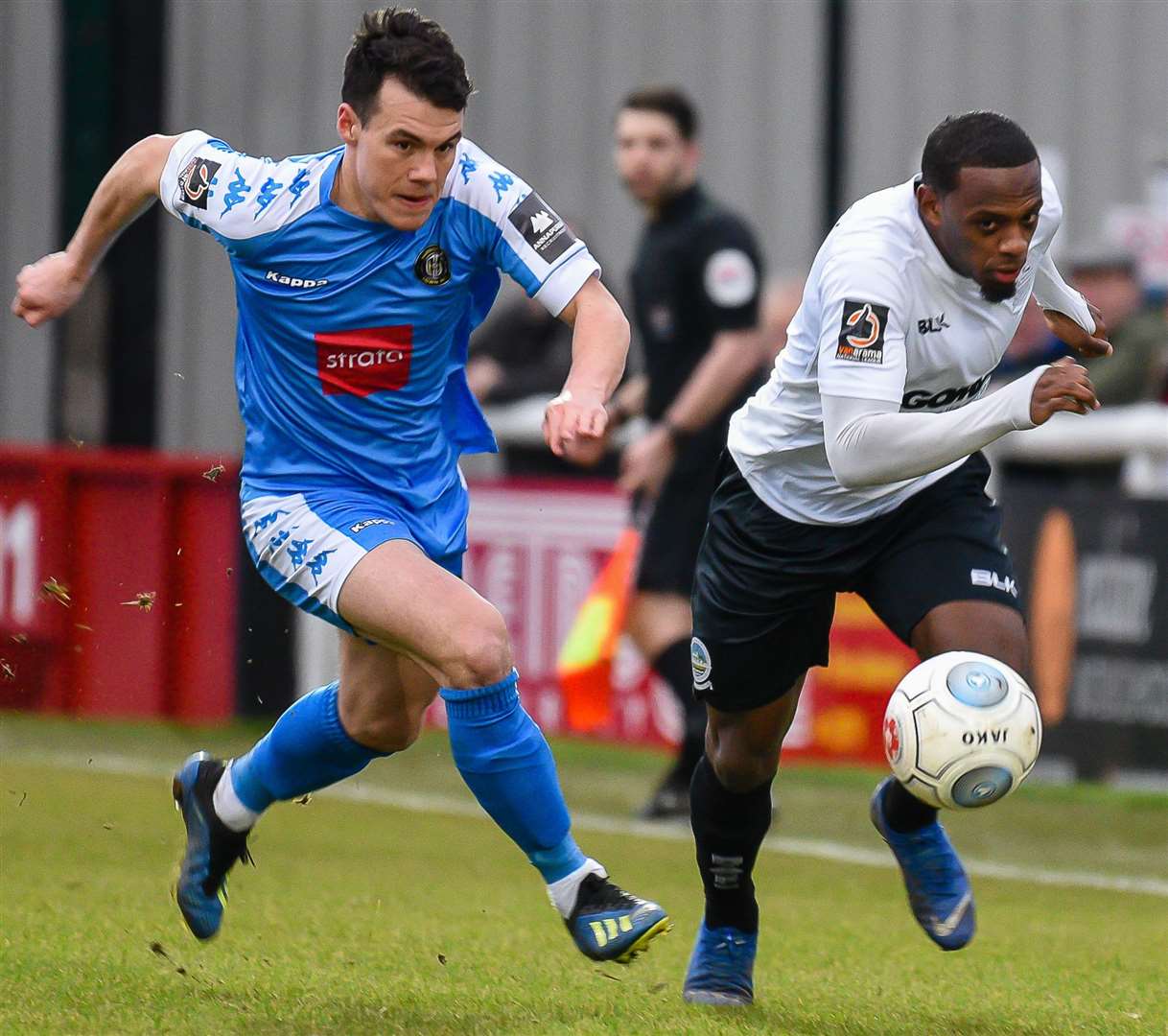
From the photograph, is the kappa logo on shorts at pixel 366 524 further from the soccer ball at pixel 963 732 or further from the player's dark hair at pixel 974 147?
the player's dark hair at pixel 974 147

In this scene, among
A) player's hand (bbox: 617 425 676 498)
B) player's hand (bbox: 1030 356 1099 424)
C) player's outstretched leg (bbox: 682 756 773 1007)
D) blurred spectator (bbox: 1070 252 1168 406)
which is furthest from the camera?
blurred spectator (bbox: 1070 252 1168 406)

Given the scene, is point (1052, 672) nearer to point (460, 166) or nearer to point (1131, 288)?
point (1131, 288)

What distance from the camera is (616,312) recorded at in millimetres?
5387

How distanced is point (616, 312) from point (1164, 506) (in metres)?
4.93

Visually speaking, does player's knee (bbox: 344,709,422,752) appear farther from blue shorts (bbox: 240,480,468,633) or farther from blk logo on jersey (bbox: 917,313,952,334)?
blk logo on jersey (bbox: 917,313,952,334)

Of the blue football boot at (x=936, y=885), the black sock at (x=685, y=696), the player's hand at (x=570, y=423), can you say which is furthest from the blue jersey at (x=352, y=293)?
the black sock at (x=685, y=696)

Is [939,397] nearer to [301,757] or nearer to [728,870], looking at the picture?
[728,870]

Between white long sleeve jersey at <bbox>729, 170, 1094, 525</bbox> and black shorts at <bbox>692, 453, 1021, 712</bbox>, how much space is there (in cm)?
5

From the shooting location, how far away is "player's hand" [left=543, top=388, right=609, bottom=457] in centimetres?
492

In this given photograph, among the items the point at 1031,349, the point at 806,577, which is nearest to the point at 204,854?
the point at 806,577

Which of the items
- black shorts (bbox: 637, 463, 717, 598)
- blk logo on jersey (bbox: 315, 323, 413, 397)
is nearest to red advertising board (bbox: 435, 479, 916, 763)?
black shorts (bbox: 637, 463, 717, 598)

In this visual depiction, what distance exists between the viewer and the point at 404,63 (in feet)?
17.2

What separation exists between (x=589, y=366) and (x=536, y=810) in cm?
102

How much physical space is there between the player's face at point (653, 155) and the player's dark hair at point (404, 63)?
150 inches
